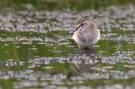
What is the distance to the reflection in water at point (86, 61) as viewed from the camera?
453 inches

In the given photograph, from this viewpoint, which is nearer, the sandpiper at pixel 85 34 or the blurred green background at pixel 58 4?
the sandpiper at pixel 85 34

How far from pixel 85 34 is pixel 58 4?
30.0ft

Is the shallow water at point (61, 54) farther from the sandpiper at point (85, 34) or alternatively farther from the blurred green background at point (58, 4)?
the blurred green background at point (58, 4)

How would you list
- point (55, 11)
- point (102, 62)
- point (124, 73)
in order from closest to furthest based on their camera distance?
point (124, 73), point (102, 62), point (55, 11)

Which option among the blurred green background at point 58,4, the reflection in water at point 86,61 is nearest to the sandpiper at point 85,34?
the reflection in water at point 86,61

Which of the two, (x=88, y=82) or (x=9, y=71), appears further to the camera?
(x=9, y=71)

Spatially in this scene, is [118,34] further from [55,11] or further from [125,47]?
[55,11]

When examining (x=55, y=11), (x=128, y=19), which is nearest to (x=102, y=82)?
(x=128, y=19)

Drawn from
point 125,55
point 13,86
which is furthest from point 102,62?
point 13,86

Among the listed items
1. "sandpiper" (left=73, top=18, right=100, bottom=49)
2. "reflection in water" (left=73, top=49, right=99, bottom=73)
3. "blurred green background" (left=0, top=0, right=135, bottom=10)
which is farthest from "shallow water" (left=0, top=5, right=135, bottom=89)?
"blurred green background" (left=0, top=0, right=135, bottom=10)

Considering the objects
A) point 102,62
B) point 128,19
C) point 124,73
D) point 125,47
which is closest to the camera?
point 124,73

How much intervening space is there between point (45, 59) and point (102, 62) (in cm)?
140

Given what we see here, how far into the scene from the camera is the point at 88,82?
10.2 m

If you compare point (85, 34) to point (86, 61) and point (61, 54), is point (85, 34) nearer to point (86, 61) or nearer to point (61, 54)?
point (61, 54)
